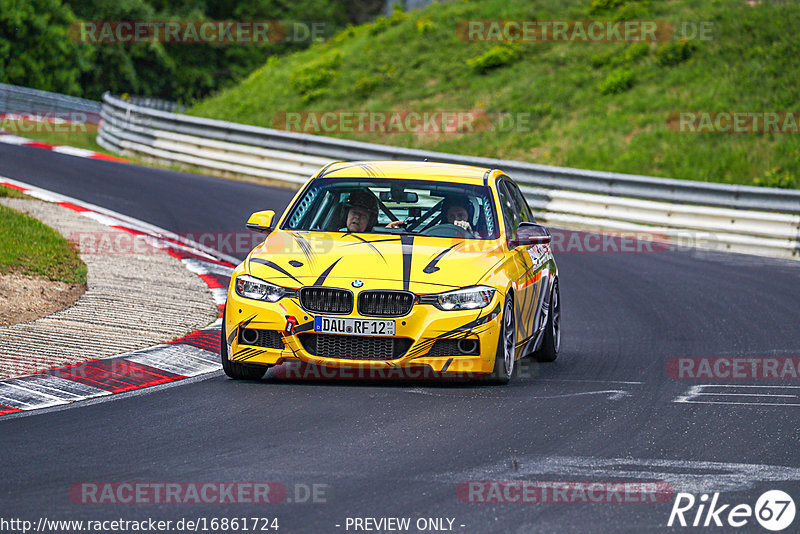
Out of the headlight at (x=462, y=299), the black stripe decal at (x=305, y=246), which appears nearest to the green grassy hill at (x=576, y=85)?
the black stripe decal at (x=305, y=246)

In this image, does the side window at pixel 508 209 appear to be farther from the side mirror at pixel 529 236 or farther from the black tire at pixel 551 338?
the black tire at pixel 551 338

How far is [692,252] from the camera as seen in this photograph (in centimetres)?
1902

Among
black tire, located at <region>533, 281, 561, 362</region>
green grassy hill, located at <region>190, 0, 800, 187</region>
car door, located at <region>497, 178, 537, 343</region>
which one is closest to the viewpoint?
car door, located at <region>497, 178, 537, 343</region>

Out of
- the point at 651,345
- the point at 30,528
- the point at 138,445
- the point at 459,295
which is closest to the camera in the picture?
the point at 30,528

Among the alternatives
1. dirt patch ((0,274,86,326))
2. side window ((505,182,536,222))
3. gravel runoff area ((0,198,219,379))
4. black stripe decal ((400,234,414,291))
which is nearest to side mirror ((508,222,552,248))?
black stripe decal ((400,234,414,291))

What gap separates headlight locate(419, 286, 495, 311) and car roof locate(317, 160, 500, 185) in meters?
1.60

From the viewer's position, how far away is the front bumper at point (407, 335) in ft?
26.7

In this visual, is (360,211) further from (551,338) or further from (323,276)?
(551,338)

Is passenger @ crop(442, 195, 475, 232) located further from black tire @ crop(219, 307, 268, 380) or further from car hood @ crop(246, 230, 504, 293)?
black tire @ crop(219, 307, 268, 380)

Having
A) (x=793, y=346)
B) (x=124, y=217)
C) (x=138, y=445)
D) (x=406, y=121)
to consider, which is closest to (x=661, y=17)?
(x=406, y=121)

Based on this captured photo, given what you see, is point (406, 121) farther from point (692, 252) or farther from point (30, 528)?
point (30, 528)

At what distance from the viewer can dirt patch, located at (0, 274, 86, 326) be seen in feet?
33.7

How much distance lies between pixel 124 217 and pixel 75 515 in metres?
12.4

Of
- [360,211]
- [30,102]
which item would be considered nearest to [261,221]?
[360,211]
